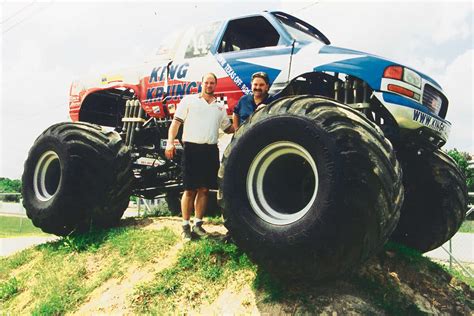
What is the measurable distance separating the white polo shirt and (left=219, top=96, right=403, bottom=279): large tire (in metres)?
0.96

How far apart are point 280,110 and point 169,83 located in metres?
2.88

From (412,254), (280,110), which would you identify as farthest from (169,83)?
(412,254)

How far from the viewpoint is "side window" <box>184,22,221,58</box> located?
6278 millimetres

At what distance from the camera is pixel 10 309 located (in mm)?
4941

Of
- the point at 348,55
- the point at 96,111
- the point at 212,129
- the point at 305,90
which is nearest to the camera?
the point at 348,55

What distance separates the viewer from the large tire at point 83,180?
19.2ft

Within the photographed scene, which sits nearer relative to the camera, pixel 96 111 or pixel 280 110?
pixel 280 110

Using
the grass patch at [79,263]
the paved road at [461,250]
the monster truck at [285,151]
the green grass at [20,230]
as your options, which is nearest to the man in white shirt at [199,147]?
the grass patch at [79,263]

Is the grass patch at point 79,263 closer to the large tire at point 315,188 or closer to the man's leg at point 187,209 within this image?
the man's leg at point 187,209

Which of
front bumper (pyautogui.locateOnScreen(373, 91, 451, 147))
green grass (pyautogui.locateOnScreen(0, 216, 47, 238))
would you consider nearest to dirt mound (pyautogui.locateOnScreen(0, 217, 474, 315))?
front bumper (pyautogui.locateOnScreen(373, 91, 451, 147))

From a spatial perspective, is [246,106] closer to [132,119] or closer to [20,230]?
[132,119]

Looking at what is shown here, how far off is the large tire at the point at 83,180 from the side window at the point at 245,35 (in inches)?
76.5

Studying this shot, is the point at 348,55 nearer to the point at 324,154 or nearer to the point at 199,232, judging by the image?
the point at 324,154

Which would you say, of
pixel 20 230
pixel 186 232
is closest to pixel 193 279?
pixel 186 232
